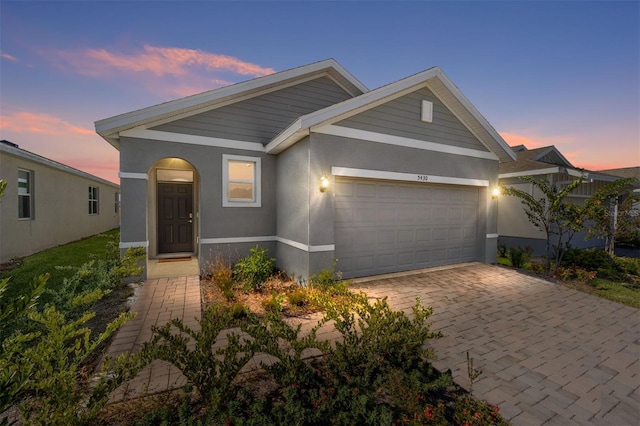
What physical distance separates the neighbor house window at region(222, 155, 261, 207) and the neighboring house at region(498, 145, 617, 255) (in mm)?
10117

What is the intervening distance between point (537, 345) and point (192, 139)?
26.8 ft

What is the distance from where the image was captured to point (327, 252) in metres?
6.16

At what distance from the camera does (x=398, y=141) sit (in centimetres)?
704

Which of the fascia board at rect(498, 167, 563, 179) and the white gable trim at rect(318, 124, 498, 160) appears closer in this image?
the white gable trim at rect(318, 124, 498, 160)

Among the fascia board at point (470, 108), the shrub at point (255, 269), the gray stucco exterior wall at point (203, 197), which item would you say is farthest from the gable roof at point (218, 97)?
the shrub at point (255, 269)

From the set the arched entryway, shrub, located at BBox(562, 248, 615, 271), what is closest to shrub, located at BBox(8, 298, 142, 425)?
the arched entryway

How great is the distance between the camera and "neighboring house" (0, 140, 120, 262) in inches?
329

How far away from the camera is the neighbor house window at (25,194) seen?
913cm

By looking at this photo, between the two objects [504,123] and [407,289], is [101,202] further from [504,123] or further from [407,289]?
[504,123]

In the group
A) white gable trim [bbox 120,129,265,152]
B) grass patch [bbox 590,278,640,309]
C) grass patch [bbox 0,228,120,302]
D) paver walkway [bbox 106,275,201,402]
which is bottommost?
grass patch [bbox 590,278,640,309]

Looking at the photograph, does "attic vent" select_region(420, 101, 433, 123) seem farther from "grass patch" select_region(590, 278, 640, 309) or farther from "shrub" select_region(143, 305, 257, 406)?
"shrub" select_region(143, 305, 257, 406)

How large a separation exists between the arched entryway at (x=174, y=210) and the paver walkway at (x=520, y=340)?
268 centimetres

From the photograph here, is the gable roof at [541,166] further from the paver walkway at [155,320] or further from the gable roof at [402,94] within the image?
the paver walkway at [155,320]

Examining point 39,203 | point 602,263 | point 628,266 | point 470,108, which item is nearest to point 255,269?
point 470,108
